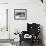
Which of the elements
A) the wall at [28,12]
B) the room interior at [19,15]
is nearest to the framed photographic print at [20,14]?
the room interior at [19,15]

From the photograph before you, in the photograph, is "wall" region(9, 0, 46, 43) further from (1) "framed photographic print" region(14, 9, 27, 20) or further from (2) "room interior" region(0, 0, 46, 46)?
(1) "framed photographic print" region(14, 9, 27, 20)

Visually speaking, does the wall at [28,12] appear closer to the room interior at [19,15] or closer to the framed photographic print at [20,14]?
the room interior at [19,15]

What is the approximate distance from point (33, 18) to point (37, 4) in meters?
0.56

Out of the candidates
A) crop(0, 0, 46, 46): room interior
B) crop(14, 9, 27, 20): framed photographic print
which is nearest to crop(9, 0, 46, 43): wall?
crop(0, 0, 46, 46): room interior

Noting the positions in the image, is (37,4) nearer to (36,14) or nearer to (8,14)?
(36,14)

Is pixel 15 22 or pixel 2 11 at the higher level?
pixel 2 11

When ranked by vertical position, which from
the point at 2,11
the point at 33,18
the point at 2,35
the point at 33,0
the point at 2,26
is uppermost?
the point at 33,0

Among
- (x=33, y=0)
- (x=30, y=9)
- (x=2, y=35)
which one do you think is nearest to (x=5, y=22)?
(x=2, y=35)

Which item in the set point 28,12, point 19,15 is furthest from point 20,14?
point 28,12

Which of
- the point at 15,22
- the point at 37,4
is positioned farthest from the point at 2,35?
the point at 37,4

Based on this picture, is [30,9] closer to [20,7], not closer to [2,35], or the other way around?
[20,7]

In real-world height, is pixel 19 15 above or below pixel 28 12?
below

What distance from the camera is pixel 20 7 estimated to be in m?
4.30

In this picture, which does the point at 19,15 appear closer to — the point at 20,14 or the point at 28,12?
the point at 20,14
